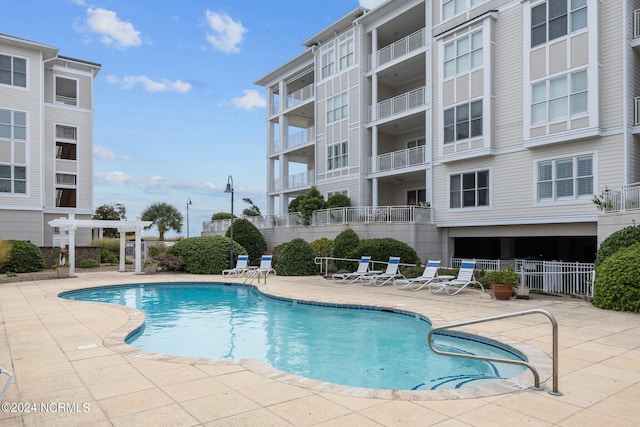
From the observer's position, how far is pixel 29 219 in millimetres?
25375

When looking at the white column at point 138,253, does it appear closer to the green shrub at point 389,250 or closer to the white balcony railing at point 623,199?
the green shrub at point 389,250

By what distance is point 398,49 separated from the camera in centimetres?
2378

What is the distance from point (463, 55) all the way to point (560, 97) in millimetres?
5213

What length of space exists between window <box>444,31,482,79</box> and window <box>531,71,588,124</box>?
10.8 feet

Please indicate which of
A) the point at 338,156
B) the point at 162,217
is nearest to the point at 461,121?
the point at 338,156

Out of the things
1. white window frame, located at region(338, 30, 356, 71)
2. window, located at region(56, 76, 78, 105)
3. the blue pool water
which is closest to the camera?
the blue pool water

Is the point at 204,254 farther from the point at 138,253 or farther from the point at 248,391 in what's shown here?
the point at 248,391

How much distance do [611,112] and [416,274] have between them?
29.0 feet

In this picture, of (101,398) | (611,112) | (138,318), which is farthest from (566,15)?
(101,398)

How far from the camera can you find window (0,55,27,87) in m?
25.0

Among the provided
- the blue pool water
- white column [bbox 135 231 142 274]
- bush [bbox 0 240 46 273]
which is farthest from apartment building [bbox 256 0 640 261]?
bush [bbox 0 240 46 273]

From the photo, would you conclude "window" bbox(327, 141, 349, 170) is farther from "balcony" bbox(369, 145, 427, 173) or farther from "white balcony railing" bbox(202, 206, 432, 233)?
"white balcony railing" bbox(202, 206, 432, 233)

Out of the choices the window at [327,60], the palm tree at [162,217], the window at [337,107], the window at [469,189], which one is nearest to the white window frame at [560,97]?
the window at [469,189]

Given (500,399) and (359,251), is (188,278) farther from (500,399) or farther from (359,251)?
(500,399)
